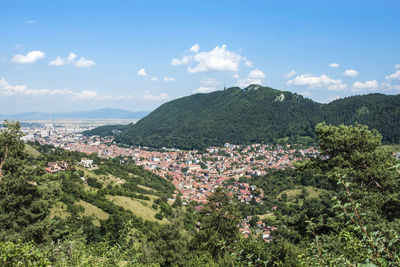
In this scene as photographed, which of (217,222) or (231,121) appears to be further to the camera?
(231,121)

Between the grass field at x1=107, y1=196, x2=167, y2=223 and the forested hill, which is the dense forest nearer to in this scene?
the grass field at x1=107, y1=196, x2=167, y2=223

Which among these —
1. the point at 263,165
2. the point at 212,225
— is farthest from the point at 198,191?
the point at 212,225

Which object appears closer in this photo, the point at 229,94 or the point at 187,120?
the point at 187,120

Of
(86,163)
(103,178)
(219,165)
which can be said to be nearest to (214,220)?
(103,178)

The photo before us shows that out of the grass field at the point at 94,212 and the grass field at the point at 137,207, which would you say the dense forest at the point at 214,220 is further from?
the grass field at the point at 137,207

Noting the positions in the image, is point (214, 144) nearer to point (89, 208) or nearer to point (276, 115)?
point (276, 115)

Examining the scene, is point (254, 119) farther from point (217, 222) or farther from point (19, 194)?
point (19, 194)
